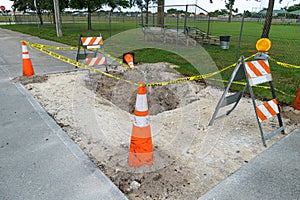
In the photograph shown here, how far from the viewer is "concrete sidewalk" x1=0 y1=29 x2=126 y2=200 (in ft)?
7.86

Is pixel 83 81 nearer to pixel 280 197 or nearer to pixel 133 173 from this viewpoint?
pixel 133 173

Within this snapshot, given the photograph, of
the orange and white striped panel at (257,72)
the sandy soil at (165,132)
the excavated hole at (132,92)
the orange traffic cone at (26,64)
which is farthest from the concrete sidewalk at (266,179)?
the orange traffic cone at (26,64)

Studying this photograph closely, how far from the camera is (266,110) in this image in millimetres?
3584

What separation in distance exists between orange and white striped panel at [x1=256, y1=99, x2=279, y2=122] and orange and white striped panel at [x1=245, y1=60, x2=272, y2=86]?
1.28 ft

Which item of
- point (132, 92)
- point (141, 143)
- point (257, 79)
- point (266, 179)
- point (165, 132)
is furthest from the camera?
point (132, 92)

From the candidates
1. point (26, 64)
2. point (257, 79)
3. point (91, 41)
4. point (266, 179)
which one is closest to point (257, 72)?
point (257, 79)

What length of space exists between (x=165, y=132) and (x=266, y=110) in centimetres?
168

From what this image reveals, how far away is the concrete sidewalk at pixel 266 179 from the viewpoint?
7.94ft

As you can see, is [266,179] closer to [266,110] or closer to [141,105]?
[266,110]

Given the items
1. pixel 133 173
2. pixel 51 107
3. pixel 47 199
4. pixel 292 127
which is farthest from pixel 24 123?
pixel 292 127

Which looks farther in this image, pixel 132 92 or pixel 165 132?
pixel 132 92

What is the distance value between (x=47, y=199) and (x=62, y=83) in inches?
171

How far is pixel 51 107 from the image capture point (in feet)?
15.2

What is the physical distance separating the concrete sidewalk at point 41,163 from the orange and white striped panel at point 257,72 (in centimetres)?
262
